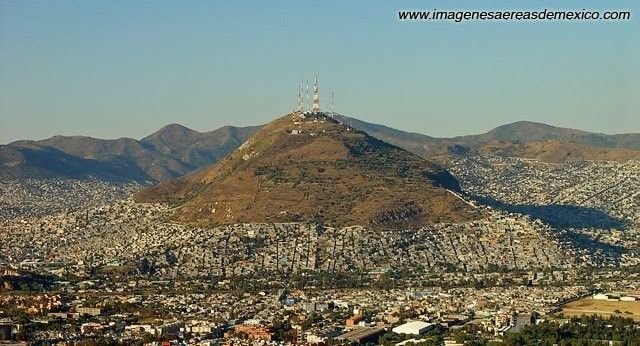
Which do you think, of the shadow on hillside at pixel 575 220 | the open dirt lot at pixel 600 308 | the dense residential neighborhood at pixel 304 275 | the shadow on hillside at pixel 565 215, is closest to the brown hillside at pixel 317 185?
the dense residential neighborhood at pixel 304 275

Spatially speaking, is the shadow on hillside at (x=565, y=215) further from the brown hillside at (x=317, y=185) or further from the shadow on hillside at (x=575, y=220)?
the brown hillside at (x=317, y=185)

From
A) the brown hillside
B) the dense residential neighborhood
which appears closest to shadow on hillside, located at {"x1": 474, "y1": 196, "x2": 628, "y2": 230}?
the dense residential neighborhood

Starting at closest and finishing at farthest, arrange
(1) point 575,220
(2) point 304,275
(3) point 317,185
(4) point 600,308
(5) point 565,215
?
(4) point 600,308
(2) point 304,275
(3) point 317,185
(1) point 575,220
(5) point 565,215

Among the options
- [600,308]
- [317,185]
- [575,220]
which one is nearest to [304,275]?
[600,308]

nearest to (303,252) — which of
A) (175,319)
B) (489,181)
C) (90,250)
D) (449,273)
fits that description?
(449,273)

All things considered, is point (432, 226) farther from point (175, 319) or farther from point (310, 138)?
point (175, 319)

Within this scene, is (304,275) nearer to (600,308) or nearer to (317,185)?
(600,308)

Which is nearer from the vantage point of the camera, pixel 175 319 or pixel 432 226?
pixel 175 319

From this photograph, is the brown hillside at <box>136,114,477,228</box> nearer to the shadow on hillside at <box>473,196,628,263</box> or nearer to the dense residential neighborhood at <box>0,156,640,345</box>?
the dense residential neighborhood at <box>0,156,640,345</box>
